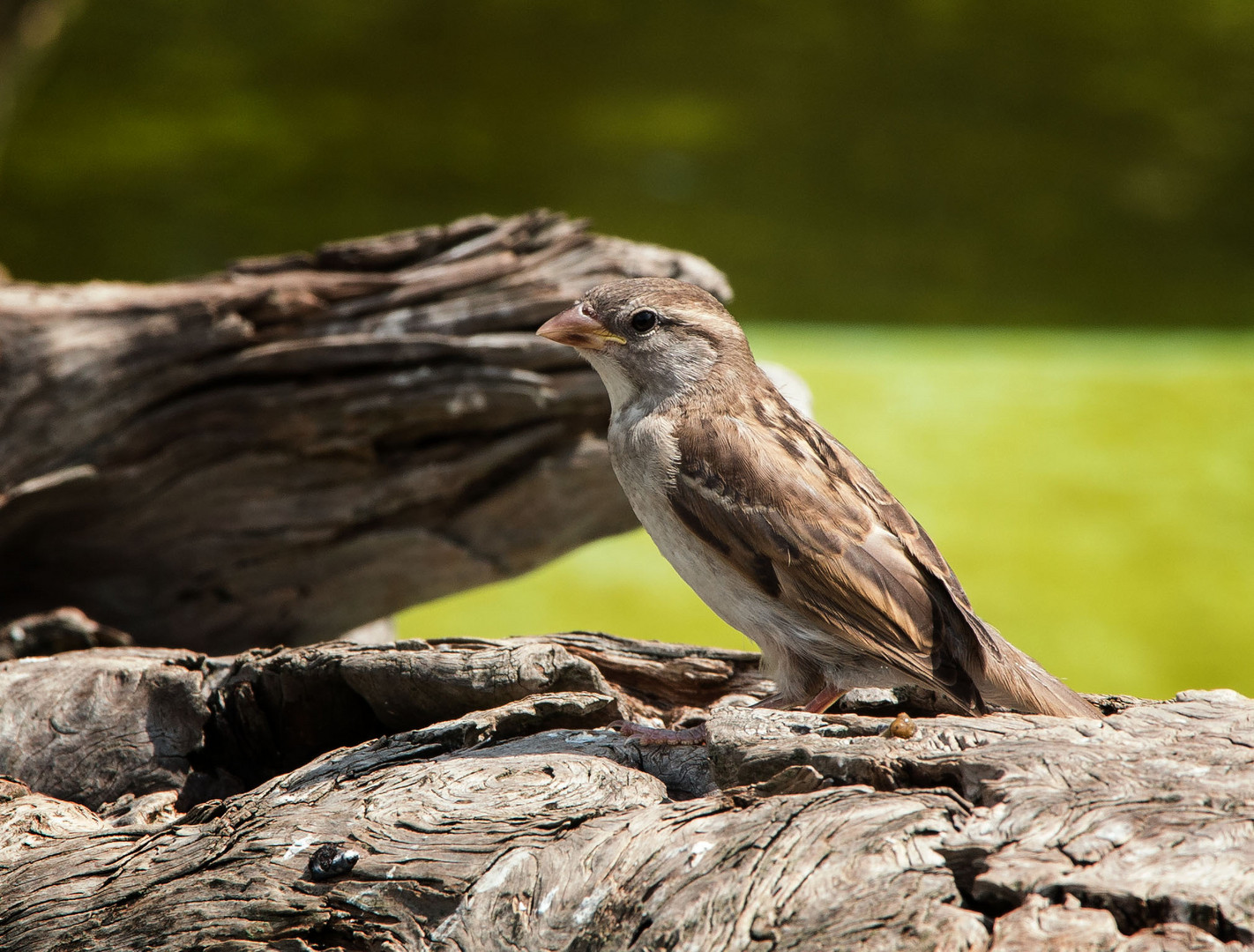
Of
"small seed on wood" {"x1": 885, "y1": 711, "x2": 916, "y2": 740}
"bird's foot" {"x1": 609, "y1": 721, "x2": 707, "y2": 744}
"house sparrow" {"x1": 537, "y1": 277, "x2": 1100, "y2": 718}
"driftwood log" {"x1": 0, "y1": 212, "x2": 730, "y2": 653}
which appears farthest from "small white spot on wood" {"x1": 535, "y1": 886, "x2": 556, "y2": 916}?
"driftwood log" {"x1": 0, "y1": 212, "x2": 730, "y2": 653}

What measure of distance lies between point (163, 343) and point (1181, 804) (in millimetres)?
3329

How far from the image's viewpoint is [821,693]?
273cm

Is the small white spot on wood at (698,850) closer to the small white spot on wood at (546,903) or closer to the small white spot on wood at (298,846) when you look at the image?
the small white spot on wood at (546,903)

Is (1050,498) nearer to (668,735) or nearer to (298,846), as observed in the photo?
(668,735)

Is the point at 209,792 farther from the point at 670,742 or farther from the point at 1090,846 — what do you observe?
the point at 1090,846

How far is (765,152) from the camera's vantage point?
917cm

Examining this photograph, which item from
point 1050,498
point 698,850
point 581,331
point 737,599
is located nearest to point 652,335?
point 581,331

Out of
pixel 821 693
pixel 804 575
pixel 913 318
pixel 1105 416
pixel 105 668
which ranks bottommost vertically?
pixel 105 668

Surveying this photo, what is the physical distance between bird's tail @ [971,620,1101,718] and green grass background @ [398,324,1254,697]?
3.09 m

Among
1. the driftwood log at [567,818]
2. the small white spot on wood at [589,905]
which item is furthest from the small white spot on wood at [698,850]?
the small white spot on wood at [589,905]

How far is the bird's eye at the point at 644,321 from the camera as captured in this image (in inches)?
122

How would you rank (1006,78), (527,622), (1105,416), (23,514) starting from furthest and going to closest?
(1006,78) < (1105,416) < (527,622) < (23,514)

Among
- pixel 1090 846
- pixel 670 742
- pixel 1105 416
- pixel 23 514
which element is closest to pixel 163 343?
pixel 23 514

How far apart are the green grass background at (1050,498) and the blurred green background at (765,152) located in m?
Result: 0.07
